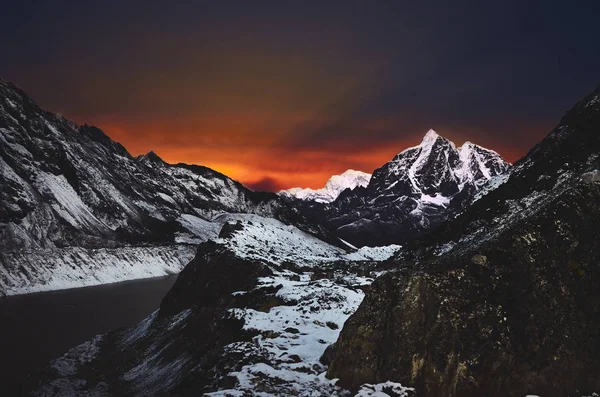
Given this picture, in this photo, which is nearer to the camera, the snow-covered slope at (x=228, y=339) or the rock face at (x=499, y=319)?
the rock face at (x=499, y=319)

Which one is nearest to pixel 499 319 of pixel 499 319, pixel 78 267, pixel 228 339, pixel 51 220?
pixel 499 319

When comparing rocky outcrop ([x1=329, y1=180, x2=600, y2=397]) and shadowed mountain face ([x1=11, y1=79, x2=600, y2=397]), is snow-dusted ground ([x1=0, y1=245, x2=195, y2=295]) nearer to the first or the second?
shadowed mountain face ([x1=11, y1=79, x2=600, y2=397])

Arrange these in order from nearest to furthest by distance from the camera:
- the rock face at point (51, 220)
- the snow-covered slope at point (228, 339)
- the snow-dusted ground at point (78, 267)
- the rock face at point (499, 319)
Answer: the rock face at point (499, 319), the snow-covered slope at point (228, 339), the snow-dusted ground at point (78, 267), the rock face at point (51, 220)

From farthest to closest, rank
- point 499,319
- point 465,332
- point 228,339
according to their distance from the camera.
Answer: point 228,339 < point 499,319 < point 465,332

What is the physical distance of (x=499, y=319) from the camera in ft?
50.0

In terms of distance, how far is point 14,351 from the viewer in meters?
49.1

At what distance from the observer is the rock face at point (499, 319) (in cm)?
1462

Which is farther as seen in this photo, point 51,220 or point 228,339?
point 51,220

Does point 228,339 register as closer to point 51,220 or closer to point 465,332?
point 465,332

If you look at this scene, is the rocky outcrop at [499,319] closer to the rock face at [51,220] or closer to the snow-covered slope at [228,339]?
the snow-covered slope at [228,339]

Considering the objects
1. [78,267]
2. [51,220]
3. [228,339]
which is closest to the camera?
[228,339]

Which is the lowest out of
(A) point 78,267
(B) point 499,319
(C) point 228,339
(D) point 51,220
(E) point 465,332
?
(C) point 228,339

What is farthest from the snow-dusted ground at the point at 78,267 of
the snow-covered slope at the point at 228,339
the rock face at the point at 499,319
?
the rock face at the point at 499,319

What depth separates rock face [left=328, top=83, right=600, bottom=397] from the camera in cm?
1462
